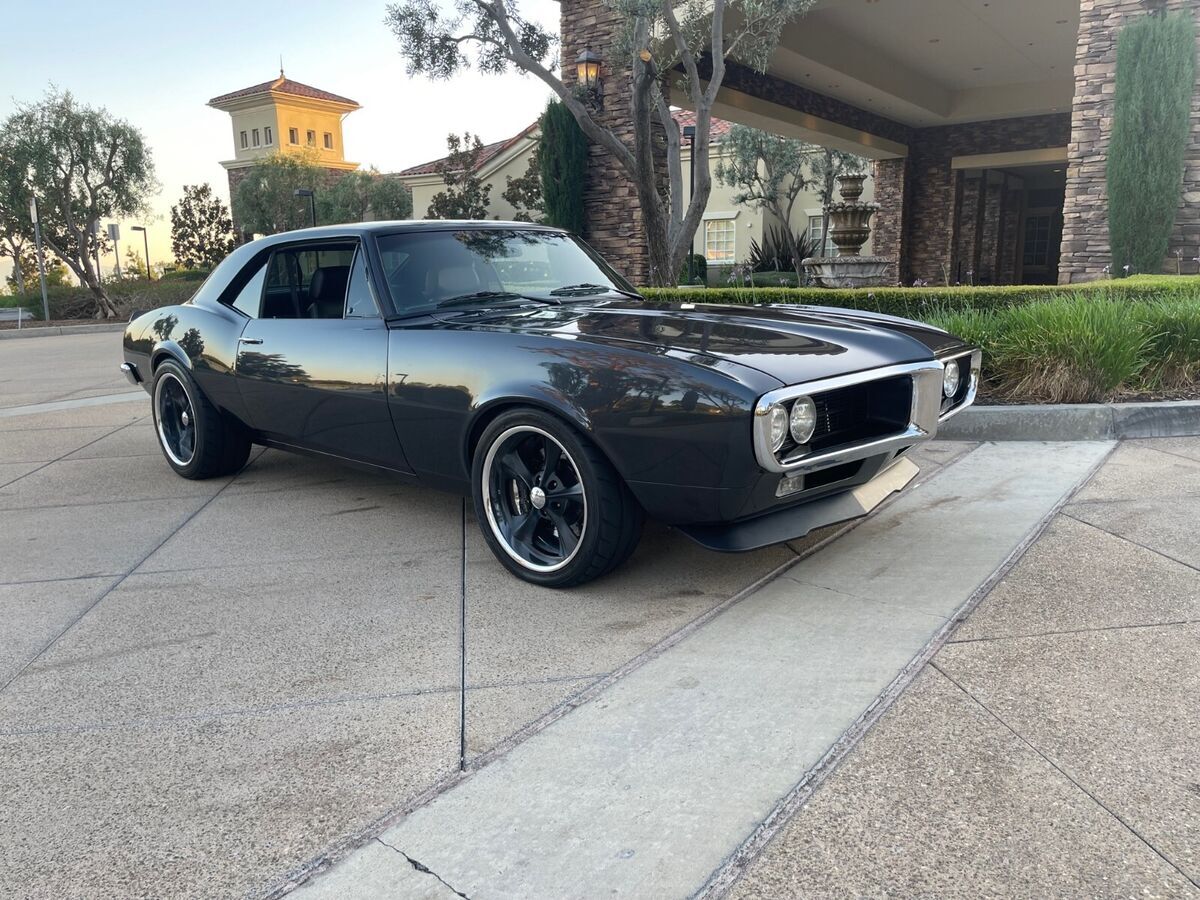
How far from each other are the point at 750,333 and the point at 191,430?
3.51 m

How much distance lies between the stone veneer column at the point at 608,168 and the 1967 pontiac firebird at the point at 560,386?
1010cm

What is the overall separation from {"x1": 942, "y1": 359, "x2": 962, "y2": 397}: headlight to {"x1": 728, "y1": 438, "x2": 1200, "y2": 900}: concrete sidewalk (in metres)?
0.93

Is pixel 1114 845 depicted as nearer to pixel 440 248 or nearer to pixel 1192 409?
pixel 440 248

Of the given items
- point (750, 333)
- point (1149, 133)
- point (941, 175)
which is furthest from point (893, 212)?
point (750, 333)

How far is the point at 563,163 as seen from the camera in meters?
15.4

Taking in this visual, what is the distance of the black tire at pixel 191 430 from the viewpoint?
5117 mm

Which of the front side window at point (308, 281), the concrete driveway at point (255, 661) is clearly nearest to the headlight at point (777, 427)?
the concrete driveway at point (255, 661)

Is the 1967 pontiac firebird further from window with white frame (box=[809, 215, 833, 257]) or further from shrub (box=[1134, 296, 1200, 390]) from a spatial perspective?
window with white frame (box=[809, 215, 833, 257])

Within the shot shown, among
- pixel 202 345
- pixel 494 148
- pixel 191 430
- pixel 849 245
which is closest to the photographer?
pixel 202 345

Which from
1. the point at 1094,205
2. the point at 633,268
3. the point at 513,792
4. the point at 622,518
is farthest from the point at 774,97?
the point at 513,792

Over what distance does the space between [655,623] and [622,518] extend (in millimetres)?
387

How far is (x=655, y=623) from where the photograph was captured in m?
3.17

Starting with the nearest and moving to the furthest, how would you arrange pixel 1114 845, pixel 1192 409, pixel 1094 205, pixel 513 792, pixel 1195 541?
pixel 1114 845 < pixel 513 792 < pixel 1195 541 < pixel 1192 409 < pixel 1094 205

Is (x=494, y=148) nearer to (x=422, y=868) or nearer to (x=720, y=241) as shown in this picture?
(x=720, y=241)
